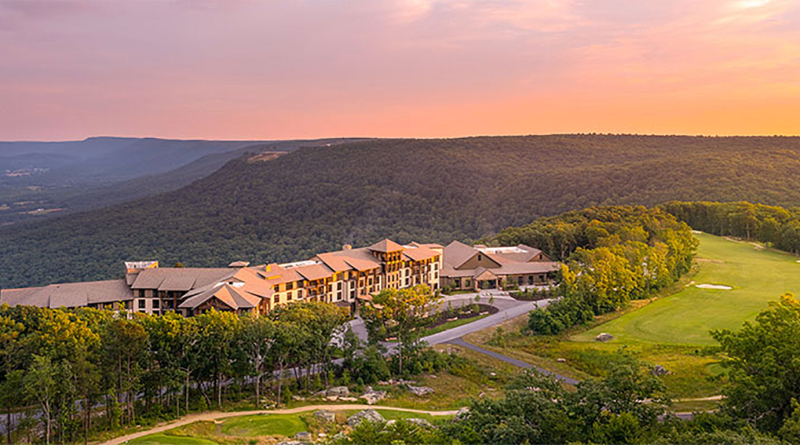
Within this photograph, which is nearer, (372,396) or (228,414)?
(228,414)

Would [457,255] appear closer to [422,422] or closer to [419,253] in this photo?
[419,253]

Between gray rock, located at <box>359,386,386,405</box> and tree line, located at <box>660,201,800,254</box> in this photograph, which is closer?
gray rock, located at <box>359,386,386,405</box>

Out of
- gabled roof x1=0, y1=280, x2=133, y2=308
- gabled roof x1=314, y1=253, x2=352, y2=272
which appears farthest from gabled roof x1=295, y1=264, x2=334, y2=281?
gabled roof x1=0, y1=280, x2=133, y2=308

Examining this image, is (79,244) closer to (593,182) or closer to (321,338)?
(321,338)

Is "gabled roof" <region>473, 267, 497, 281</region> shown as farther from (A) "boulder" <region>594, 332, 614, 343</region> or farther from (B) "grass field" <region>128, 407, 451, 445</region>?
(B) "grass field" <region>128, 407, 451, 445</region>

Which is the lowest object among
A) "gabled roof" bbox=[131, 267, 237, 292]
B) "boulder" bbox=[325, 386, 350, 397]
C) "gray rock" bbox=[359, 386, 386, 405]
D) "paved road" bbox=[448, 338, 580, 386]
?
"gray rock" bbox=[359, 386, 386, 405]

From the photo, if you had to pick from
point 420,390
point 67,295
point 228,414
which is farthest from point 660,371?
point 67,295

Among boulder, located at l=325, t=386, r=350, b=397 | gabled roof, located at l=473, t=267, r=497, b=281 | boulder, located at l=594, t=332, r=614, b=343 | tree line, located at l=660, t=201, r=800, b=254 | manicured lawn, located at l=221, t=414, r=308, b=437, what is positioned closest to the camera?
manicured lawn, located at l=221, t=414, r=308, b=437
